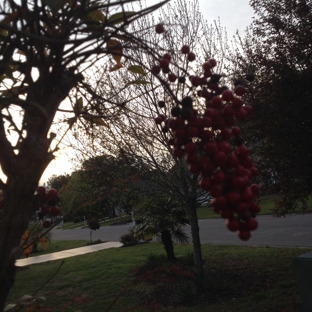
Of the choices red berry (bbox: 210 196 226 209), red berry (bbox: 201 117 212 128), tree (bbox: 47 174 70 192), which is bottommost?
red berry (bbox: 210 196 226 209)

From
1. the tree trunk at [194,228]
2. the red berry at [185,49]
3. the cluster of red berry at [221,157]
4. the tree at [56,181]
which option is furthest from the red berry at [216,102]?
the tree trunk at [194,228]

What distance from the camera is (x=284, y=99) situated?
6.72m

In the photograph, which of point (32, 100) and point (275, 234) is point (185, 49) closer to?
point (32, 100)

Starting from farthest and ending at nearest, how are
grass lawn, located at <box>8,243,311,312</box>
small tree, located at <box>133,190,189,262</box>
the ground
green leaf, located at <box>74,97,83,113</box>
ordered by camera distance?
1. small tree, located at <box>133,190,189,262</box>
2. the ground
3. grass lawn, located at <box>8,243,311,312</box>
4. green leaf, located at <box>74,97,83,113</box>

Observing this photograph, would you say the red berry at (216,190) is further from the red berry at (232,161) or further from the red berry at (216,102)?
the red berry at (216,102)

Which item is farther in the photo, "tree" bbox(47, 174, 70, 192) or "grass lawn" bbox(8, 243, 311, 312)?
"grass lawn" bbox(8, 243, 311, 312)

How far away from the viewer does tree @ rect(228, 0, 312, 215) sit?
659 centimetres

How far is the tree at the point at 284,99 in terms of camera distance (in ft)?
21.6

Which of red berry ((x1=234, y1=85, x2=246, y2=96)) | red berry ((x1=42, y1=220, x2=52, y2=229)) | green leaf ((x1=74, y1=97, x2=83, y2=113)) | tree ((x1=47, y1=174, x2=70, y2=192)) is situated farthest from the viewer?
tree ((x1=47, y1=174, x2=70, y2=192))

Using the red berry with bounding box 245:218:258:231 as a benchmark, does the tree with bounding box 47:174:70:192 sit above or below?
above

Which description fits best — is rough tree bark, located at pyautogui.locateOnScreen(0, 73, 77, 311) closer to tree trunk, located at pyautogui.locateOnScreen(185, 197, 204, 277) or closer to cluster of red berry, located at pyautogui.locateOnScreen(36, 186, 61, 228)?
cluster of red berry, located at pyautogui.locateOnScreen(36, 186, 61, 228)

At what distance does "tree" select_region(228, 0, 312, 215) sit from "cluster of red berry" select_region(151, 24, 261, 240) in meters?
5.34

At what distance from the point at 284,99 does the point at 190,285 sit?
4183mm

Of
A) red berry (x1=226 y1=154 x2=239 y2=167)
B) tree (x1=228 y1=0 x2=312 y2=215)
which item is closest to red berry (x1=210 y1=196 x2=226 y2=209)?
red berry (x1=226 y1=154 x2=239 y2=167)
